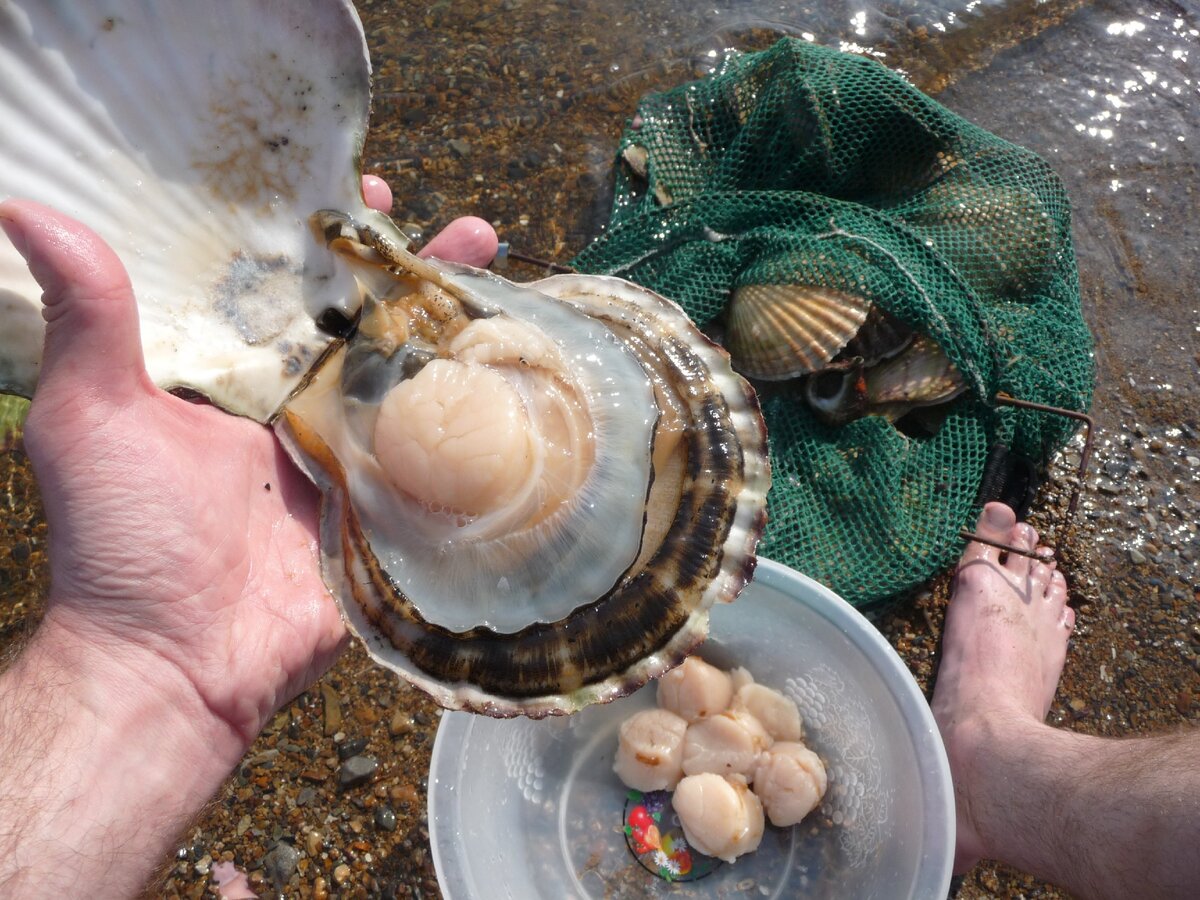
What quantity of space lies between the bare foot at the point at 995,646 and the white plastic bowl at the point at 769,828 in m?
0.38

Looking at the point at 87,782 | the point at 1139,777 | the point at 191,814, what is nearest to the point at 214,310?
the point at 87,782

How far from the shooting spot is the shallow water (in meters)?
2.71

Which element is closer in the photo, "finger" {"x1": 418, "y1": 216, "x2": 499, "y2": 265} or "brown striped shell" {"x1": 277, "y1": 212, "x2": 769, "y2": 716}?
"brown striped shell" {"x1": 277, "y1": 212, "x2": 769, "y2": 716}

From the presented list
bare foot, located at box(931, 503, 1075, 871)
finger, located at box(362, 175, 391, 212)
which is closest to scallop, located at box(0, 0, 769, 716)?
finger, located at box(362, 175, 391, 212)

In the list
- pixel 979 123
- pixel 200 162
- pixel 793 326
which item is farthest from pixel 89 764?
pixel 979 123

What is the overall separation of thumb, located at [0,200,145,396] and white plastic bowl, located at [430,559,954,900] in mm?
1349

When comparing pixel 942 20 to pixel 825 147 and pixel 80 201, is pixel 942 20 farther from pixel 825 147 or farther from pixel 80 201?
pixel 80 201

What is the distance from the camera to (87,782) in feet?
5.61

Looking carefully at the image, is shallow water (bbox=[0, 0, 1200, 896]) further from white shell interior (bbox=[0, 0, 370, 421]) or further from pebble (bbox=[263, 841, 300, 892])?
white shell interior (bbox=[0, 0, 370, 421])

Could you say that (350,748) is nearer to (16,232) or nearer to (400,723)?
(400,723)

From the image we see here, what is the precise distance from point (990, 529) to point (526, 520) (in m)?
2.00

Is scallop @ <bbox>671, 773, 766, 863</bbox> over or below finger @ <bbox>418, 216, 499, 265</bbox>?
below

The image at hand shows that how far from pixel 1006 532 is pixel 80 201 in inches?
120

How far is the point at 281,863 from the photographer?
2.52 metres
